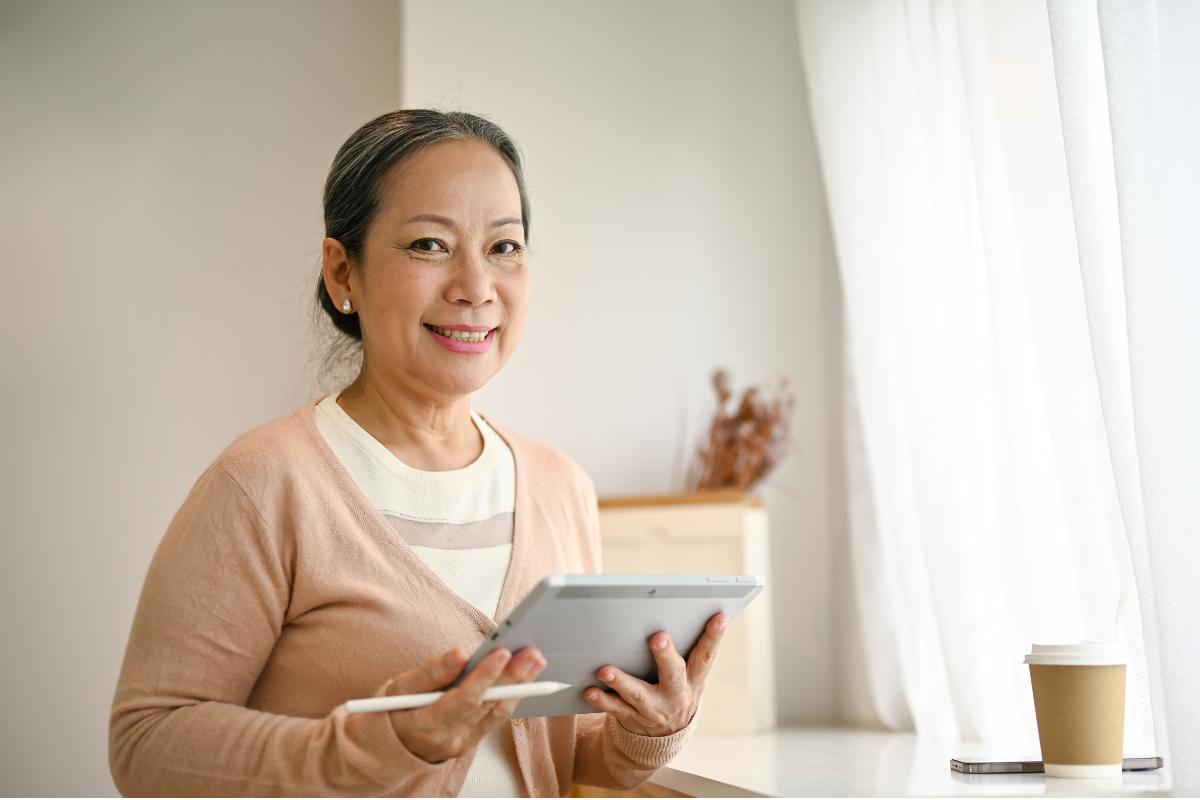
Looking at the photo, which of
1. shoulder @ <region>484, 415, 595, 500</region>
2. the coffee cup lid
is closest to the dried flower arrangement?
shoulder @ <region>484, 415, 595, 500</region>

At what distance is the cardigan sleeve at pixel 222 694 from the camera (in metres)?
1.01

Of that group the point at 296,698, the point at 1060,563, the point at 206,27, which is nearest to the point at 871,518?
the point at 1060,563

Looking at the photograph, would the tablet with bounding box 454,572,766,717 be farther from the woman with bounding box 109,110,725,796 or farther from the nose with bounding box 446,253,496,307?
the nose with bounding box 446,253,496,307

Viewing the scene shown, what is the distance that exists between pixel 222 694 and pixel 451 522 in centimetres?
29

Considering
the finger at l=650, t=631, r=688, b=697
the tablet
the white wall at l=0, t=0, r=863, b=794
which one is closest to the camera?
the tablet

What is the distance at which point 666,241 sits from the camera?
8.11 ft

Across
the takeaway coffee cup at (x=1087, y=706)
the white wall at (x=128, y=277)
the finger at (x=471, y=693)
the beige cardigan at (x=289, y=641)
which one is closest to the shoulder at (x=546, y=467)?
the beige cardigan at (x=289, y=641)

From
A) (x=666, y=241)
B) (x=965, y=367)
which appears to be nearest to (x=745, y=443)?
(x=666, y=241)

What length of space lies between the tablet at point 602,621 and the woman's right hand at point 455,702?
2cm

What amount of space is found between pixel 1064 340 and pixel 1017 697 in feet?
1.72

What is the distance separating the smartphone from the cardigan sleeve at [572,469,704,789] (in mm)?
292

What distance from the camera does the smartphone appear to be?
3.88 ft

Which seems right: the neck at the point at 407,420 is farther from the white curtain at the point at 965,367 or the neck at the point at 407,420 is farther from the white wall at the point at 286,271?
the white wall at the point at 286,271

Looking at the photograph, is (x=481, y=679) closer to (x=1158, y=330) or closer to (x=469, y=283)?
(x=469, y=283)
